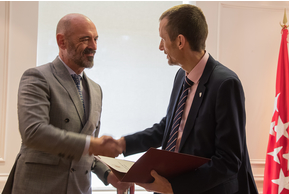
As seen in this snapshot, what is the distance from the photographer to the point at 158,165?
4.26 feet

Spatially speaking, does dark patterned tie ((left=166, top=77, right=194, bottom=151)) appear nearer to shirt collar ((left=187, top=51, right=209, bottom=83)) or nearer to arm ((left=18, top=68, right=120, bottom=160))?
shirt collar ((left=187, top=51, right=209, bottom=83))

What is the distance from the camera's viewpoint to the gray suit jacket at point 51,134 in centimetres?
140

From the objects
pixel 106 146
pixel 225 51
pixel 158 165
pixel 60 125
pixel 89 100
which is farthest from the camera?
pixel 225 51

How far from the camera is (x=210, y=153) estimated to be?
143 centimetres

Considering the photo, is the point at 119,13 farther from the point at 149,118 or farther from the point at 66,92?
the point at 66,92

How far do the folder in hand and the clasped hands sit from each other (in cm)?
4

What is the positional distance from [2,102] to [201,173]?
281 centimetres

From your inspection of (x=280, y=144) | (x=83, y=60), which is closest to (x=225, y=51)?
(x=280, y=144)

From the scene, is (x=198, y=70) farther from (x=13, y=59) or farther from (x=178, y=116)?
(x=13, y=59)

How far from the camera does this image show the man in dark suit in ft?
4.45

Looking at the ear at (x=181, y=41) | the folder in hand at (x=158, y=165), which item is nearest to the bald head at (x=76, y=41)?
the ear at (x=181, y=41)

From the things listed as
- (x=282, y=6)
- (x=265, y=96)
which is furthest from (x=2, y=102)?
(x=282, y=6)

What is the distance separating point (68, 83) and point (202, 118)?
0.88 meters

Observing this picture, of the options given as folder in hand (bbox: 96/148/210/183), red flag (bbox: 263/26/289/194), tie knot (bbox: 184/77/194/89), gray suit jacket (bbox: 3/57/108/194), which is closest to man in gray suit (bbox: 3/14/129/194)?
A: gray suit jacket (bbox: 3/57/108/194)
